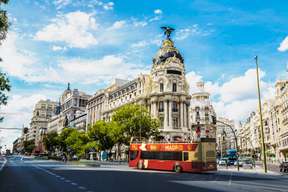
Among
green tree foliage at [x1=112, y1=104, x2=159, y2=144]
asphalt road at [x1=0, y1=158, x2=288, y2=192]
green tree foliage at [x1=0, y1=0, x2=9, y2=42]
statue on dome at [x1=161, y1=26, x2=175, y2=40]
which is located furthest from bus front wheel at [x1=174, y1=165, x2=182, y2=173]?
statue on dome at [x1=161, y1=26, x2=175, y2=40]

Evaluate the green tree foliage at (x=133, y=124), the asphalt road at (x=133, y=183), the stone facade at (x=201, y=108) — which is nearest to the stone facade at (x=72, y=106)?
the stone facade at (x=201, y=108)

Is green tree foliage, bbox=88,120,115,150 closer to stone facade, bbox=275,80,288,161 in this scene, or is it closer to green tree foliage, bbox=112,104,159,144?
green tree foliage, bbox=112,104,159,144

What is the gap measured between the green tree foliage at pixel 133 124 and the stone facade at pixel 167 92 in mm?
9691

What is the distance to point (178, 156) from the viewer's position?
3509 cm

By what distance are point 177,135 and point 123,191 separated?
64.2m

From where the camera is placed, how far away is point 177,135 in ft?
257

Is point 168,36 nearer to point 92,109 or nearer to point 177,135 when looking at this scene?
point 177,135

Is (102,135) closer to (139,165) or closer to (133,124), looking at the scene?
(133,124)

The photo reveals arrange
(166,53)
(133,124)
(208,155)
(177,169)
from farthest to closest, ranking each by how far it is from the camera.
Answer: (166,53), (133,124), (177,169), (208,155)

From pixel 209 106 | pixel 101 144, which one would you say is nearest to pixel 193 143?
pixel 101 144

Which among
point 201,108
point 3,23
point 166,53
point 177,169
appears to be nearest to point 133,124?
point 166,53

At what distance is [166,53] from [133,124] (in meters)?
27.6

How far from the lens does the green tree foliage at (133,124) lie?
67438mm

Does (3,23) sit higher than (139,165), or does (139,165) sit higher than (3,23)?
(3,23)
